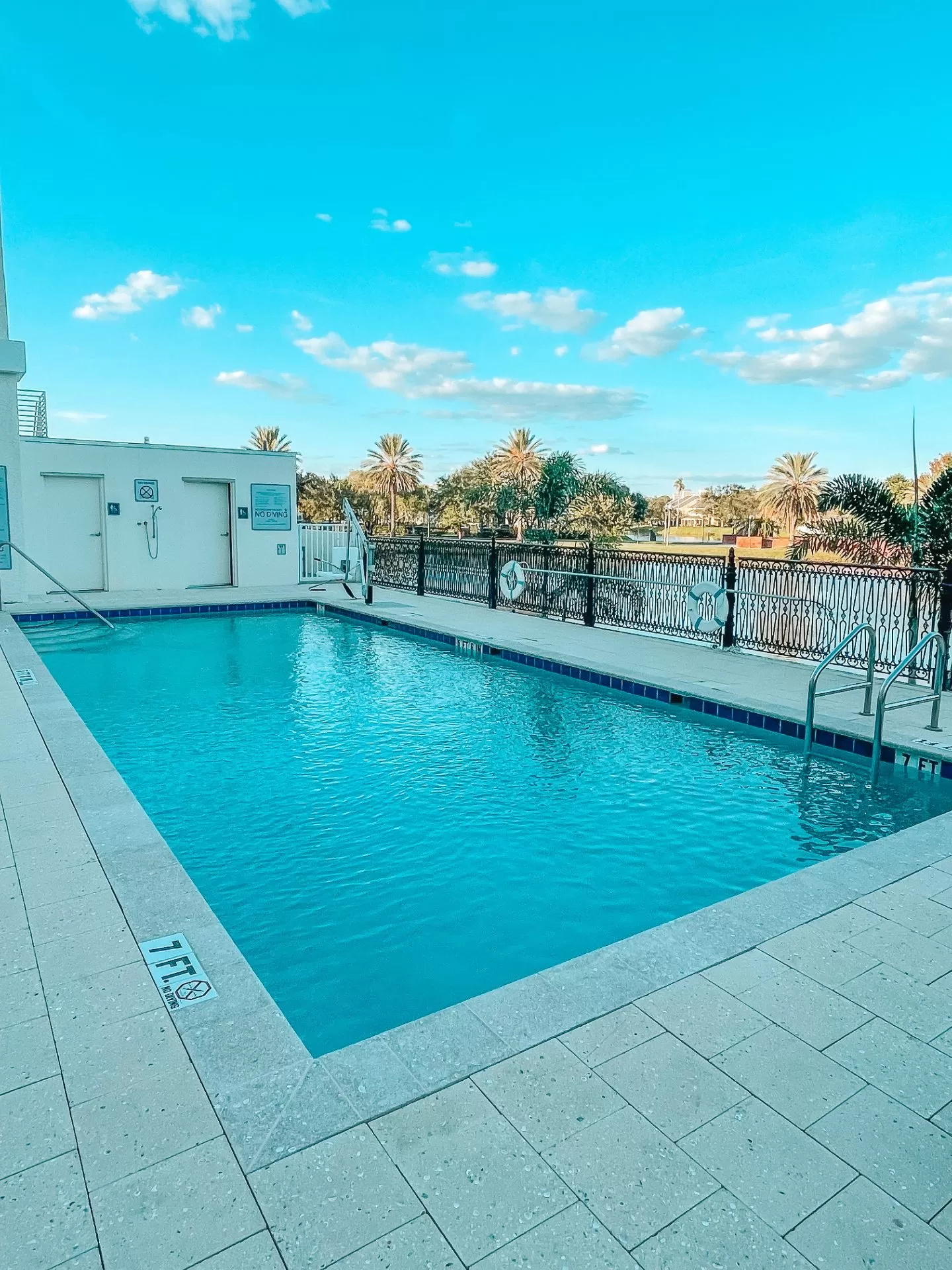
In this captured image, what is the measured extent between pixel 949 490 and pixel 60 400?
19.8 metres

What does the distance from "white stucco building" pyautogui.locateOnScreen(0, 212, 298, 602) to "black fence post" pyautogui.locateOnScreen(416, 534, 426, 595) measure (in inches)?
95.2

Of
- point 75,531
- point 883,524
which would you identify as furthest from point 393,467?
point 883,524

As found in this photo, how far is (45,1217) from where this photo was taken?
4.73 ft

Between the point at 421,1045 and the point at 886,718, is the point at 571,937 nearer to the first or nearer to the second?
the point at 421,1045

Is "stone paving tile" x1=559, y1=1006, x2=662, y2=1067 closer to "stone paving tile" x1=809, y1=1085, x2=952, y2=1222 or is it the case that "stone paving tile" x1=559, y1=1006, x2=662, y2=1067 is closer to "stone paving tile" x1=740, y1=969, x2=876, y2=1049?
"stone paving tile" x1=740, y1=969, x2=876, y2=1049

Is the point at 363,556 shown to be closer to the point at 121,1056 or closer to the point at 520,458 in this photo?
the point at 121,1056

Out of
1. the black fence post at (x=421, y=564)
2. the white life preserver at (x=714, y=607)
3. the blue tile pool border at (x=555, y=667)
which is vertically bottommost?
the blue tile pool border at (x=555, y=667)

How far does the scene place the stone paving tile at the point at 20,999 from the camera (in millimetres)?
2070

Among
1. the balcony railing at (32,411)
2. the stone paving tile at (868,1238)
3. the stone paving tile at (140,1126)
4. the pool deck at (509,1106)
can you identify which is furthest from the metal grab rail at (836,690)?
the balcony railing at (32,411)

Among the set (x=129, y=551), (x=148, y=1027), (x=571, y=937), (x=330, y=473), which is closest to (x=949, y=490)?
(x=571, y=937)

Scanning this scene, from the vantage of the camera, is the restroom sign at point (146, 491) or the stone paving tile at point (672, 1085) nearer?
the stone paving tile at point (672, 1085)

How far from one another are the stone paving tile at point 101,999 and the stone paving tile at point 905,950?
2.09m

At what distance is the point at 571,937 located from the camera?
2926 millimetres

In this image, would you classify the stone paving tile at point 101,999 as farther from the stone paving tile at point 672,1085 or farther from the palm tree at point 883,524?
the palm tree at point 883,524
